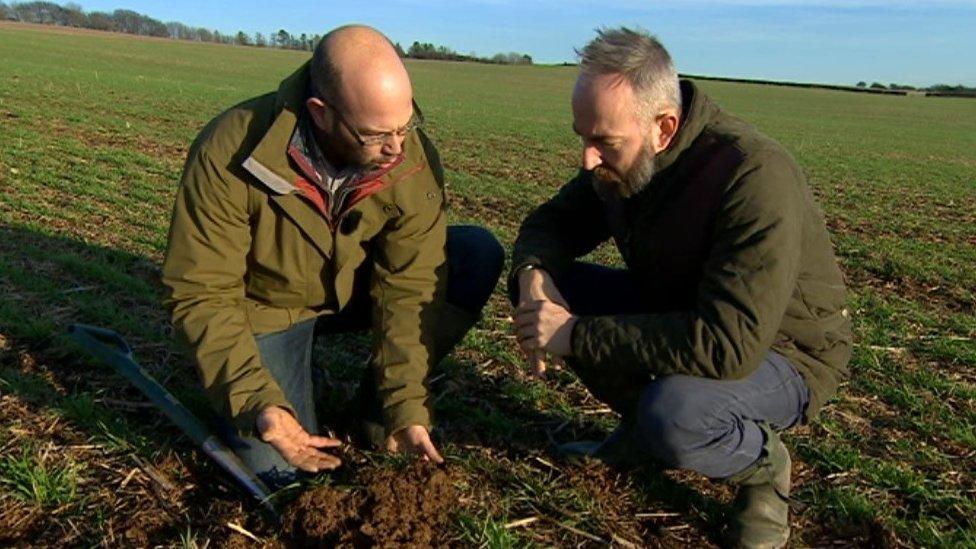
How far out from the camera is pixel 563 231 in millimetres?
4379

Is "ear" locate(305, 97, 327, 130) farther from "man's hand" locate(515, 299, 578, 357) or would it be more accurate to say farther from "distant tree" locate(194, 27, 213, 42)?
"distant tree" locate(194, 27, 213, 42)

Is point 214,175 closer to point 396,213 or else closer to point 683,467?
point 396,213

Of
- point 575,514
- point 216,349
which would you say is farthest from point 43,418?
point 575,514

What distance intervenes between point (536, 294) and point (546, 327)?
13.8 inches

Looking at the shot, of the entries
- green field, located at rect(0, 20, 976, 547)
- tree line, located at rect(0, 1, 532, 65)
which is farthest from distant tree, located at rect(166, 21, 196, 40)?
green field, located at rect(0, 20, 976, 547)

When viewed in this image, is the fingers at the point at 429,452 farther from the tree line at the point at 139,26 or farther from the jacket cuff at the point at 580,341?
the tree line at the point at 139,26

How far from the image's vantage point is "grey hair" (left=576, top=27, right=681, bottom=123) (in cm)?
330

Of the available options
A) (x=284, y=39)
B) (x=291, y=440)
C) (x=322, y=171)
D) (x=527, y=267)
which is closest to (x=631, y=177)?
(x=527, y=267)

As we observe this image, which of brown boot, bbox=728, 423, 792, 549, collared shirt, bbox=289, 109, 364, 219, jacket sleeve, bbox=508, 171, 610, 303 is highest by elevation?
collared shirt, bbox=289, 109, 364, 219

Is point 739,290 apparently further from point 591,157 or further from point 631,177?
point 591,157

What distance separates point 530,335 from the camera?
3.67 metres

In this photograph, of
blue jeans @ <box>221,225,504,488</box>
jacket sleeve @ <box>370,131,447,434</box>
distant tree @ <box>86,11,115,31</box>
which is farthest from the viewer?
distant tree @ <box>86,11,115,31</box>

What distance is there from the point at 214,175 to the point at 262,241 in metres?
0.39

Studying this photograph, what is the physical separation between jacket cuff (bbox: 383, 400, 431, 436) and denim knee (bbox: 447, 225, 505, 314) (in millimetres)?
793
